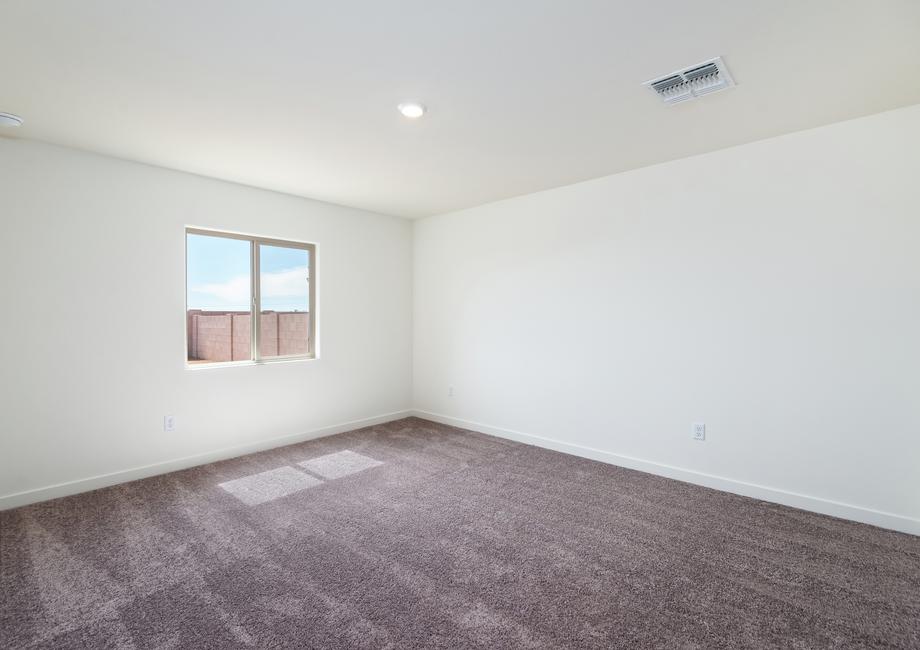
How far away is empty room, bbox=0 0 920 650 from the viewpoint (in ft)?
5.99

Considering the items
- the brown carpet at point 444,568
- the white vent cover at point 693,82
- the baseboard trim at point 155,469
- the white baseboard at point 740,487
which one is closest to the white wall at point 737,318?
the white baseboard at point 740,487

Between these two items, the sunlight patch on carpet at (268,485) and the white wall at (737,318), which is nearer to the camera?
the white wall at (737,318)

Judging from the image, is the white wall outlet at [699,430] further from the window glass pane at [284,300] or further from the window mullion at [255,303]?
the window mullion at [255,303]

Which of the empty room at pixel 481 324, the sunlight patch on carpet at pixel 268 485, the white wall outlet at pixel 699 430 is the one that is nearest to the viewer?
the empty room at pixel 481 324

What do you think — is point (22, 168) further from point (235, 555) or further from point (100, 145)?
point (235, 555)

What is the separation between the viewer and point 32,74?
209cm

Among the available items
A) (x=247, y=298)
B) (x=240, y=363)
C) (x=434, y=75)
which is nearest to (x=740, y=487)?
(x=434, y=75)

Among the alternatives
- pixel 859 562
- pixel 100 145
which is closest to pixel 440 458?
pixel 859 562

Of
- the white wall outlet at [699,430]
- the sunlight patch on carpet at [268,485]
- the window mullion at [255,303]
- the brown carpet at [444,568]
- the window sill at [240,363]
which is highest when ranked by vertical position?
the window mullion at [255,303]

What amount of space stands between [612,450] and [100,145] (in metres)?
4.39

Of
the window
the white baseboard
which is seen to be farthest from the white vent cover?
the window

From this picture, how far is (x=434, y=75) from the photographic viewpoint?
2.12 meters

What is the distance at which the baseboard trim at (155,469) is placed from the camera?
9.51 ft

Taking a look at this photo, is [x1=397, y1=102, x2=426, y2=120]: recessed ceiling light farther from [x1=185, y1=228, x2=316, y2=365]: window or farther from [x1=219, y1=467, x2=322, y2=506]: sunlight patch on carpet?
[x1=219, y1=467, x2=322, y2=506]: sunlight patch on carpet
